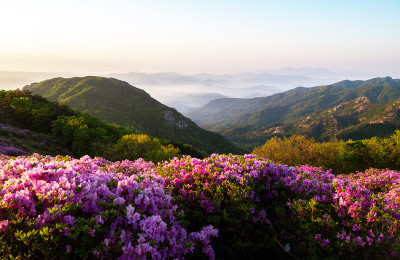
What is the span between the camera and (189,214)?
637cm

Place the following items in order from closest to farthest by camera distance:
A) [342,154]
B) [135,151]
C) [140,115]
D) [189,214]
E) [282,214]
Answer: [189,214], [282,214], [342,154], [135,151], [140,115]

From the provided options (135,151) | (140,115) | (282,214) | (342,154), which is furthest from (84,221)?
(140,115)

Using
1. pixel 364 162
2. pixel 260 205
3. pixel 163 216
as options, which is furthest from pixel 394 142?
pixel 163 216

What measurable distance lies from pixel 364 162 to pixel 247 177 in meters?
43.3

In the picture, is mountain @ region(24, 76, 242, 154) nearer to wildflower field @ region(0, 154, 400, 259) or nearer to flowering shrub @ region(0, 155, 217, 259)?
wildflower field @ region(0, 154, 400, 259)

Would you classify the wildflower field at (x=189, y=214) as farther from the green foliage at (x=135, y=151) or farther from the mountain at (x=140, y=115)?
the mountain at (x=140, y=115)

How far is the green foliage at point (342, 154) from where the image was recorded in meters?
37.2

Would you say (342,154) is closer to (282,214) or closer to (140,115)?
(282,214)

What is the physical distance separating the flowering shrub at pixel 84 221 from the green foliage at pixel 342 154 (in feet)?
123

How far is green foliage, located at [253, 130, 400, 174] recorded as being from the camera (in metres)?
37.2

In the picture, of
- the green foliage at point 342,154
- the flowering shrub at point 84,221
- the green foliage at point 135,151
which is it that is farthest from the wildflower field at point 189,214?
the green foliage at point 342,154

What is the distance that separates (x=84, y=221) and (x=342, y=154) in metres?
44.8

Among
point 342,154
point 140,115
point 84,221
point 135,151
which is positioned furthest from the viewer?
point 140,115

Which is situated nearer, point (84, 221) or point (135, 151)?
point (84, 221)
